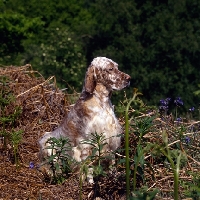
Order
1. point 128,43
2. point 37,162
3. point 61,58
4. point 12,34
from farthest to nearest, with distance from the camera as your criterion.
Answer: point 128,43, point 61,58, point 12,34, point 37,162

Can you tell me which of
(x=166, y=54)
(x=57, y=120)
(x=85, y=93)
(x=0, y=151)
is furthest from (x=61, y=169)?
(x=166, y=54)

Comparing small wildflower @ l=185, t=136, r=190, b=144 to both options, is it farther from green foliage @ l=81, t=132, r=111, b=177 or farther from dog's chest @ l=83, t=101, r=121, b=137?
green foliage @ l=81, t=132, r=111, b=177

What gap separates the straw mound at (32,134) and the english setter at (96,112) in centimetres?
37

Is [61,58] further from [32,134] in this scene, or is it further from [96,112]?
[96,112]

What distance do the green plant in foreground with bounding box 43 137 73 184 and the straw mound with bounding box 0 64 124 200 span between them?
110 mm

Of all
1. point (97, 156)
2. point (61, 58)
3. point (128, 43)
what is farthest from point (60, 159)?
point (128, 43)

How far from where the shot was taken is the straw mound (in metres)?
5.30

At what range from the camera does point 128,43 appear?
1109 inches

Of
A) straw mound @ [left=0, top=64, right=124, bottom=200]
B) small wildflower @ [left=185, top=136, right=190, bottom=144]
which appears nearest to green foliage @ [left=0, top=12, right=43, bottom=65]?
straw mound @ [left=0, top=64, right=124, bottom=200]

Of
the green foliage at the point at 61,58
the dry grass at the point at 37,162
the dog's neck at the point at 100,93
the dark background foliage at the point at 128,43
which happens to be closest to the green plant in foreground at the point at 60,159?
the dry grass at the point at 37,162

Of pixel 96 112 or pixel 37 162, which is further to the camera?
pixel 37 162

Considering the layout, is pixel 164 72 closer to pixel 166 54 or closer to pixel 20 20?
pixel 166 54

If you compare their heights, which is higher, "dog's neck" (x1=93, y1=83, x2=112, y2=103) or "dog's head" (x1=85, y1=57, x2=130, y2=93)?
"dog's head" (x1=85, y1=57, x2=130, y2=93)

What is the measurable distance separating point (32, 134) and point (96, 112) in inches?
68.7
